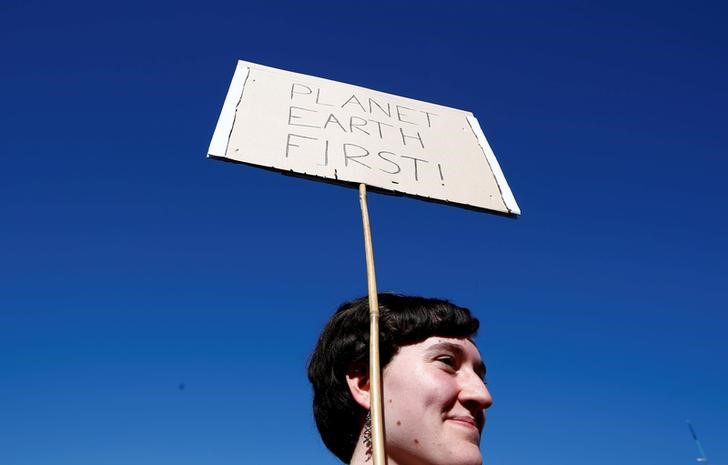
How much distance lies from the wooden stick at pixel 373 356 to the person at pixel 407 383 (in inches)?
17.0

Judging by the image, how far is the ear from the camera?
222cm

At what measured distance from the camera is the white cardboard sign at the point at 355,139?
6.73 feet

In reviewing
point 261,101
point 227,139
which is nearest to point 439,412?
point 227,139

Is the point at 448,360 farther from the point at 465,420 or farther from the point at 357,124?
the point at 357,124

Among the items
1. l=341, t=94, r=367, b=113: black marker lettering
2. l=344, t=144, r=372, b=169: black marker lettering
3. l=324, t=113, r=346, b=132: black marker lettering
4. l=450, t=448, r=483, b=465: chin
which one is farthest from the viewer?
l=341, t=94, r=367, b=113: black marker lettering

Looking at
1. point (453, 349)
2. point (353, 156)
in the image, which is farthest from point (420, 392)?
point (353, 156)

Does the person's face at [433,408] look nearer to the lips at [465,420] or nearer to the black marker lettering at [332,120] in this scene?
the lips at [465,420]

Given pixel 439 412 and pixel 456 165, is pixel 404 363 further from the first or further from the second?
pixel 456 165

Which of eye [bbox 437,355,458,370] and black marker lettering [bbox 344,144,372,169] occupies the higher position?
black marker lettering [bbox 344,144,372,169]

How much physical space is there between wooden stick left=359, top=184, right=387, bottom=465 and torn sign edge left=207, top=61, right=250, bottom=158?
542 mm

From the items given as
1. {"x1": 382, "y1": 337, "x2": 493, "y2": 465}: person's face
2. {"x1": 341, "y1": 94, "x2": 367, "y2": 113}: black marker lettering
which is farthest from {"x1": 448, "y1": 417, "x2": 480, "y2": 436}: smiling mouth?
{"x1": 341, "y1": 94, "x2": 367, "y2": 113}: black marker lettering

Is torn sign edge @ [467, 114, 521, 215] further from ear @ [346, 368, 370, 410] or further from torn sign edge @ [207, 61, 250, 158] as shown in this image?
torn sign edge @ [207, 61, 250, 158]

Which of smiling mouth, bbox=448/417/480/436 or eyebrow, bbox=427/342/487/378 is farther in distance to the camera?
eyebrow, bbox=427/342/487/378

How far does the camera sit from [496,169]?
2.55m
